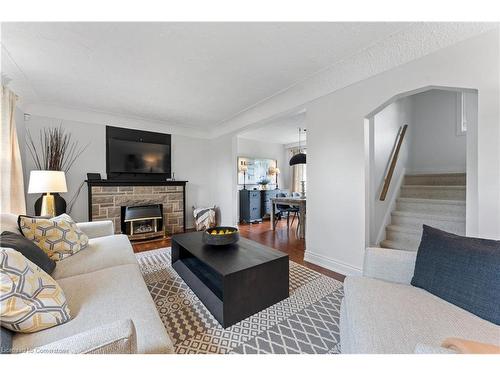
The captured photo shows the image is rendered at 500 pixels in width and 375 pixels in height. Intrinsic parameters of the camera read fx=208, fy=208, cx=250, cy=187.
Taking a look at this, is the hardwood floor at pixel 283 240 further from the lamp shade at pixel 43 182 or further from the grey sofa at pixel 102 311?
the lamp shade at pixel 43 182

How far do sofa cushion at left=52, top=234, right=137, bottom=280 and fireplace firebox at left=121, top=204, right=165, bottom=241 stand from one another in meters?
1.77

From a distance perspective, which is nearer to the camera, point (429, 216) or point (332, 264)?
point (332, 264)

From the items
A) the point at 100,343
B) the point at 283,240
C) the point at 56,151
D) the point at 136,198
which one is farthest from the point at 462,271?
the point at 56,151

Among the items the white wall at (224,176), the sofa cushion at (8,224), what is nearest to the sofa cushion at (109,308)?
the sofa cushion at (8,224)

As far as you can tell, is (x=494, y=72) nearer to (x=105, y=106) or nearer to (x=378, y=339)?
(x=378, y=339)

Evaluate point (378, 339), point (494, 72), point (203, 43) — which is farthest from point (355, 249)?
point (203, 43)

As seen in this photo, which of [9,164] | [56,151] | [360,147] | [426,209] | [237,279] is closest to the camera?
[237,279]

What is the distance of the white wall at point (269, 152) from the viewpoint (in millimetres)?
6152

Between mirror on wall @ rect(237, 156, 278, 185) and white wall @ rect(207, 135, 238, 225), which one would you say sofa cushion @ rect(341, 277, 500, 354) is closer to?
white wall @ rect(207, 135, 238, 225)

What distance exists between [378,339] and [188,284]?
1708 mm

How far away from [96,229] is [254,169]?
448 centimetres

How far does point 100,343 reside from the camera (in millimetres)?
652

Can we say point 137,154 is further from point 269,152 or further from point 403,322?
point 403,322
